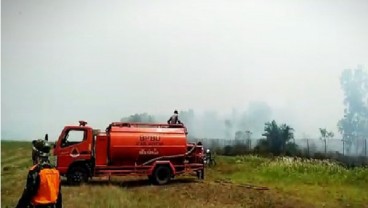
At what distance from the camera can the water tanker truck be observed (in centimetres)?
1308

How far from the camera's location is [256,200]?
10969mm

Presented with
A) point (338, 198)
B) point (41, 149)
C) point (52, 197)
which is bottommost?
point (338, 198)

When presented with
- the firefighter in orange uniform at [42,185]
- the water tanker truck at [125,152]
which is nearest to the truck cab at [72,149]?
the water tanker truck at [125,152]

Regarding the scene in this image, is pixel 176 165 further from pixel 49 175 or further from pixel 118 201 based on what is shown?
pixel 49 175

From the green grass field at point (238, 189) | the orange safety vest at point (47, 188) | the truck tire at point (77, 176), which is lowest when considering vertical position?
the green grass field at point (238, 189)

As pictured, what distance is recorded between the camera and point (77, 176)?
42.9 ft

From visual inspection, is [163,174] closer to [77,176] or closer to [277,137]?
[77,176]

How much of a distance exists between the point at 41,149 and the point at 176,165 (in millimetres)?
9114

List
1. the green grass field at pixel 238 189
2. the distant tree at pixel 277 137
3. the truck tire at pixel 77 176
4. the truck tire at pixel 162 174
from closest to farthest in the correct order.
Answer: the green grass field at pixel 238 189 → the truck tire at pixel 77 176 → the truck tire at pixel 162 174 → the distant tree at pixel 277 137

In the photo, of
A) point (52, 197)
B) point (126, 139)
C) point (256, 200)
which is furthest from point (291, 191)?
point (52, 197)

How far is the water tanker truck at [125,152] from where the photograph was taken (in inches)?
515

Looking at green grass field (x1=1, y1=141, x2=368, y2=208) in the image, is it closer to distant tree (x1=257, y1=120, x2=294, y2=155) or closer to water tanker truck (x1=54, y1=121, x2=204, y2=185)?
water tanker truck (x1=54, y1=121, x2=204, y2=185)

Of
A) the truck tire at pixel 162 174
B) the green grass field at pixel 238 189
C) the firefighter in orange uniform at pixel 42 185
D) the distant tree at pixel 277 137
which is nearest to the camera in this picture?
the firefighter in orange uniform at pixel 42 185

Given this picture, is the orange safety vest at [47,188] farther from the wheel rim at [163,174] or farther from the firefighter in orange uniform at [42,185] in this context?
the wheel rim at [163,174]
